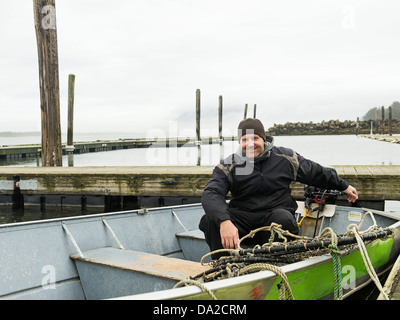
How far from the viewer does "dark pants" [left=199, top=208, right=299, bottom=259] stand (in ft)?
12.2

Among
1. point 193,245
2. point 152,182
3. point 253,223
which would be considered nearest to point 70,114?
point 152,182

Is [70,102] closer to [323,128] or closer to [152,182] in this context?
[152,182]

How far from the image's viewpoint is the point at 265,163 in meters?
3.97

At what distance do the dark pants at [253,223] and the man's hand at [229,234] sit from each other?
1.28 ft

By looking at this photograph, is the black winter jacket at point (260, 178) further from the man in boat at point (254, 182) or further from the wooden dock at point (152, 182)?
the wooden dock at point (152, 182)

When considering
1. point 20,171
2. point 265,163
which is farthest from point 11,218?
point 265,163

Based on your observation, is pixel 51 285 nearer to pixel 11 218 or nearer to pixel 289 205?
pixel 289 205

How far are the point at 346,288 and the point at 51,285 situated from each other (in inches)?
127

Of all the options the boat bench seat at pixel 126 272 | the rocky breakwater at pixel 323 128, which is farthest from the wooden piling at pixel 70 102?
the rocky breakwater at pixel 323 128

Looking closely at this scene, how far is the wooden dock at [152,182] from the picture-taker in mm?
8227

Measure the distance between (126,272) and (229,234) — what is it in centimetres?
143

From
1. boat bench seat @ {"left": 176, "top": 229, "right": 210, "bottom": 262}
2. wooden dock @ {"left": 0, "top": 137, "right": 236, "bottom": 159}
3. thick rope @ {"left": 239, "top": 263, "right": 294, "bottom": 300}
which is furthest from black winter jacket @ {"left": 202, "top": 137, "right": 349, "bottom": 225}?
wooden dock @ {"left": 0, "top": 137, "right": 236, "bottom": 159}

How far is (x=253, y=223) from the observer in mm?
3916

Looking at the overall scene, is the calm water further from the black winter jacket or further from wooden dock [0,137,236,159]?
the black winter jacket
